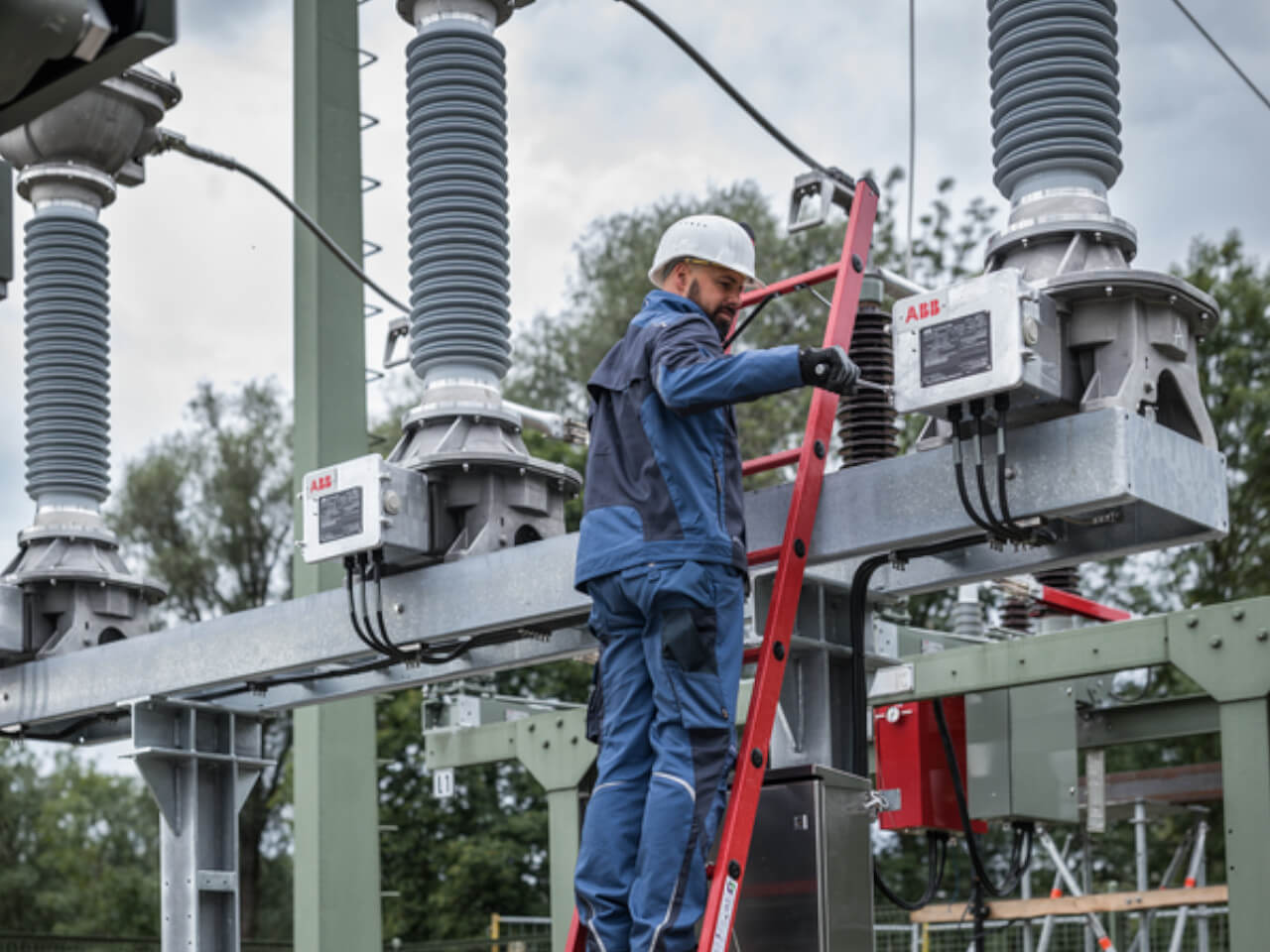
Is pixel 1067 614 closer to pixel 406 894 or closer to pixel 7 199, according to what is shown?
pixel 7 199

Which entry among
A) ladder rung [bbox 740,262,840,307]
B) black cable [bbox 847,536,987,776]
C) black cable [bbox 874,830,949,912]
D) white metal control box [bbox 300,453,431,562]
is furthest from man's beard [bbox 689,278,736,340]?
black cable [bbox 874,830,949,912]

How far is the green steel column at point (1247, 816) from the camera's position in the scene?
7.03 metres

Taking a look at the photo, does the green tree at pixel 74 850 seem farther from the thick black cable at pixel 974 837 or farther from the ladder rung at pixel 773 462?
the ladder rung at pixel 773 462

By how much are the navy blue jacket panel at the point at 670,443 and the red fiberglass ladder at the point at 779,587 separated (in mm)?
174

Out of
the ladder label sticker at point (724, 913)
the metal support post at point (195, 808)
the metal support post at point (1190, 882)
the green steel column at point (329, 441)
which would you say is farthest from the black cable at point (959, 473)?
the metal support post at point (1190, 882)

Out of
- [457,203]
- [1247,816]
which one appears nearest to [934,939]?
[1247,816]

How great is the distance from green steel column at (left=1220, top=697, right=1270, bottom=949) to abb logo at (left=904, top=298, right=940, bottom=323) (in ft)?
12.6

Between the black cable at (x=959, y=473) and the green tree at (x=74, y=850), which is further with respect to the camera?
the green tree at (x=74, y=850)

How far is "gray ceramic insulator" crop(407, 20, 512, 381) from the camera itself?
218 inches

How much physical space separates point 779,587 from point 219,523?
2611cm

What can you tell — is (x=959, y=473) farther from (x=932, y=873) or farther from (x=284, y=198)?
(x=284, y=198)

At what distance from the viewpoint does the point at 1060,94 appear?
432 cm

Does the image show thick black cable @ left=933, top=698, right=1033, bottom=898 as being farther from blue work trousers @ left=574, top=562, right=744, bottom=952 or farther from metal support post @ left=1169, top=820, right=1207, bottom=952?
metal support post @ left=1169, top=820, right=1207, bottom=952

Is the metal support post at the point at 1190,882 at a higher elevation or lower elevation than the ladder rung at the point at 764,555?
lower
